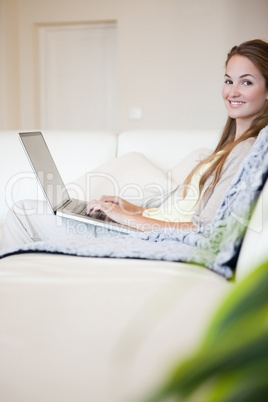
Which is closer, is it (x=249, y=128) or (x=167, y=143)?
(x=249, y=128)

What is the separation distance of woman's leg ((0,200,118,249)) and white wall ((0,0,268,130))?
3.74 metres

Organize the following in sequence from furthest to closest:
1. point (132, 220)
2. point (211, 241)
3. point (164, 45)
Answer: point (164, 45) → point (132, 220) → point (211, 241)

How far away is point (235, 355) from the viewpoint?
0.22m

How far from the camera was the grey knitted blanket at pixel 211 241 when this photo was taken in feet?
4.16

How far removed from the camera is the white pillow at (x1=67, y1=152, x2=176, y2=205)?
8.81ft

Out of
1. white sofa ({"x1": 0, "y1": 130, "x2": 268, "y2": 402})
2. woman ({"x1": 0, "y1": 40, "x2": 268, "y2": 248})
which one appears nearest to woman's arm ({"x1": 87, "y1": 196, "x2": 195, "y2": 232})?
woman ({"x1": 0, "y1": 40, "x2": 268, "y2": 248})

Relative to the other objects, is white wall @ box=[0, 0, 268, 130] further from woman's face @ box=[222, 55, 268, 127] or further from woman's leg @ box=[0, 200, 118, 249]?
woman's leg @ box=[0, 200, 118, 249]

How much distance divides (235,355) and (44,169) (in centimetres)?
214

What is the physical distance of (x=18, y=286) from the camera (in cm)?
124

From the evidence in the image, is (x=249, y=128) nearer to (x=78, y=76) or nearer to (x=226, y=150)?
(x=226, y=150)

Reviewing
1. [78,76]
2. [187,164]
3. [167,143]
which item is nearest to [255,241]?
[187,164]

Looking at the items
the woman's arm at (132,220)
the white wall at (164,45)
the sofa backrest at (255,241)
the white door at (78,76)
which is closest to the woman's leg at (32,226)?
the woman's arm at (132,220)

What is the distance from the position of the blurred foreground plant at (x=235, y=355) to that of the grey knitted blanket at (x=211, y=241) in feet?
2.86

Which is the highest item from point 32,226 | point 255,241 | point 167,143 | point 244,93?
point 244,93
